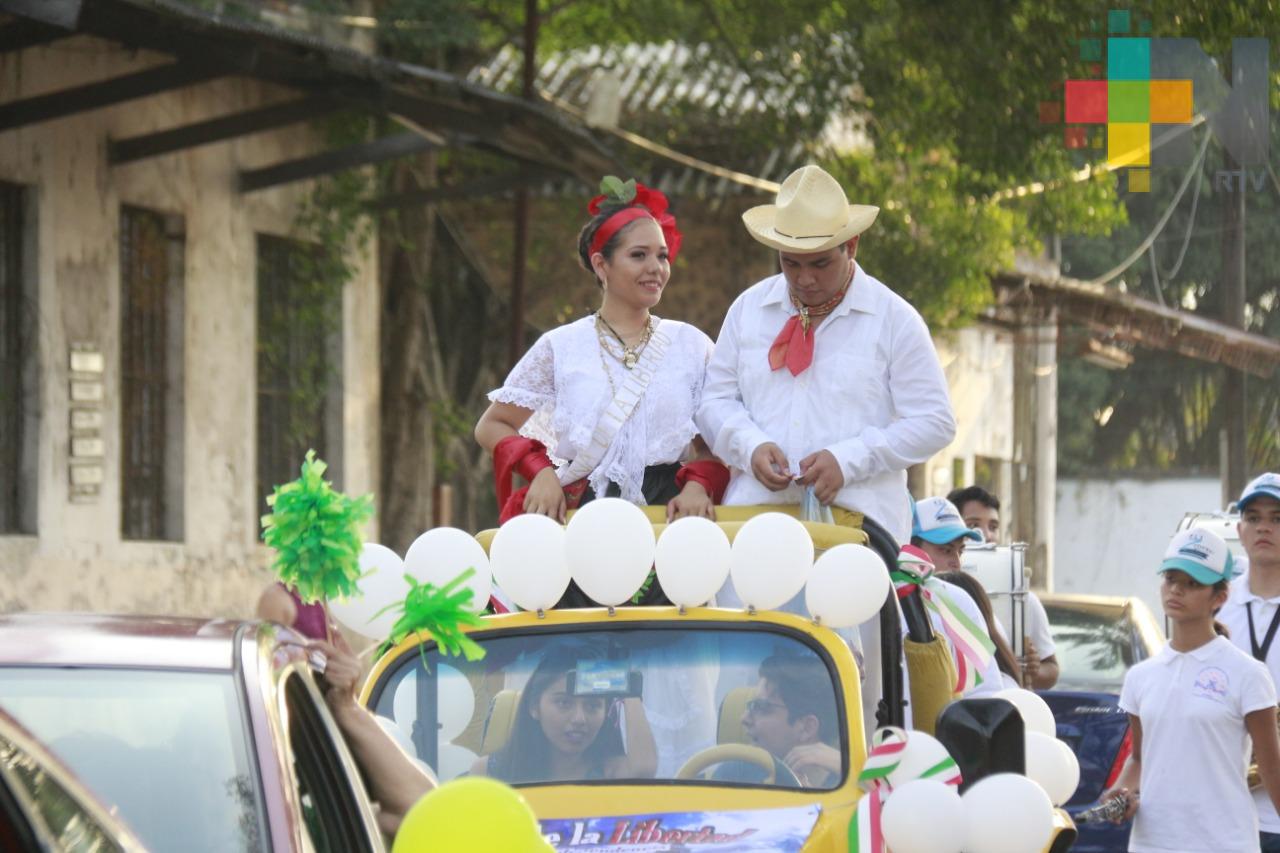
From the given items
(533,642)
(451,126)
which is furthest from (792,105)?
(533,642)

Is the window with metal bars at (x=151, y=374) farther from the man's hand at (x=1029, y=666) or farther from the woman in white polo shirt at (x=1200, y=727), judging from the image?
the woman in white polo shirt at (x=1200, y=727)

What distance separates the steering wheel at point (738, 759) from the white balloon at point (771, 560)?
419 mm

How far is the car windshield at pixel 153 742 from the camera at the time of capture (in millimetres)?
4094

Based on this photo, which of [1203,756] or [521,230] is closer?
[1203,756]

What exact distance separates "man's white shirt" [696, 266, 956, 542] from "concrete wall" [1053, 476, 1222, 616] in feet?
107

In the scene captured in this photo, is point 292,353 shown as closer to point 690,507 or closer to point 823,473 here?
point 690,507

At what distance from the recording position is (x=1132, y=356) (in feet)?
124

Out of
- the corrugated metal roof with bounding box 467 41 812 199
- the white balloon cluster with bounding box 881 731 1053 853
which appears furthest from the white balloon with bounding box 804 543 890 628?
the corrugated metal roof with bounding box 467 41 812 199

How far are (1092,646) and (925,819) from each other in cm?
732

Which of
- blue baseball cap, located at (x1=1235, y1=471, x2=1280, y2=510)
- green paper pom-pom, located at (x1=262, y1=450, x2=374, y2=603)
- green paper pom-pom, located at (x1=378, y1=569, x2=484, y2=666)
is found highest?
green paper pom-pom, located at (x1=262, y1=450, x2=374, y2=603)

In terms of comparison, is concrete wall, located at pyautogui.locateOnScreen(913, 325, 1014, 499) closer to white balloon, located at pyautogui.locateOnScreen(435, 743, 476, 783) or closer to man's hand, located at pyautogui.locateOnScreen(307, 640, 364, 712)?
white balloon, located at pyautogui.locateOnScreen(435, 743, 476, 783)

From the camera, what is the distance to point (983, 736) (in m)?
5.88

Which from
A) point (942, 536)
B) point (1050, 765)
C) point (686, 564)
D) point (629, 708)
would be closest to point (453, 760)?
point (629, 708)

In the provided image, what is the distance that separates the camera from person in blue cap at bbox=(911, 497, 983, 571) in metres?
10.1
